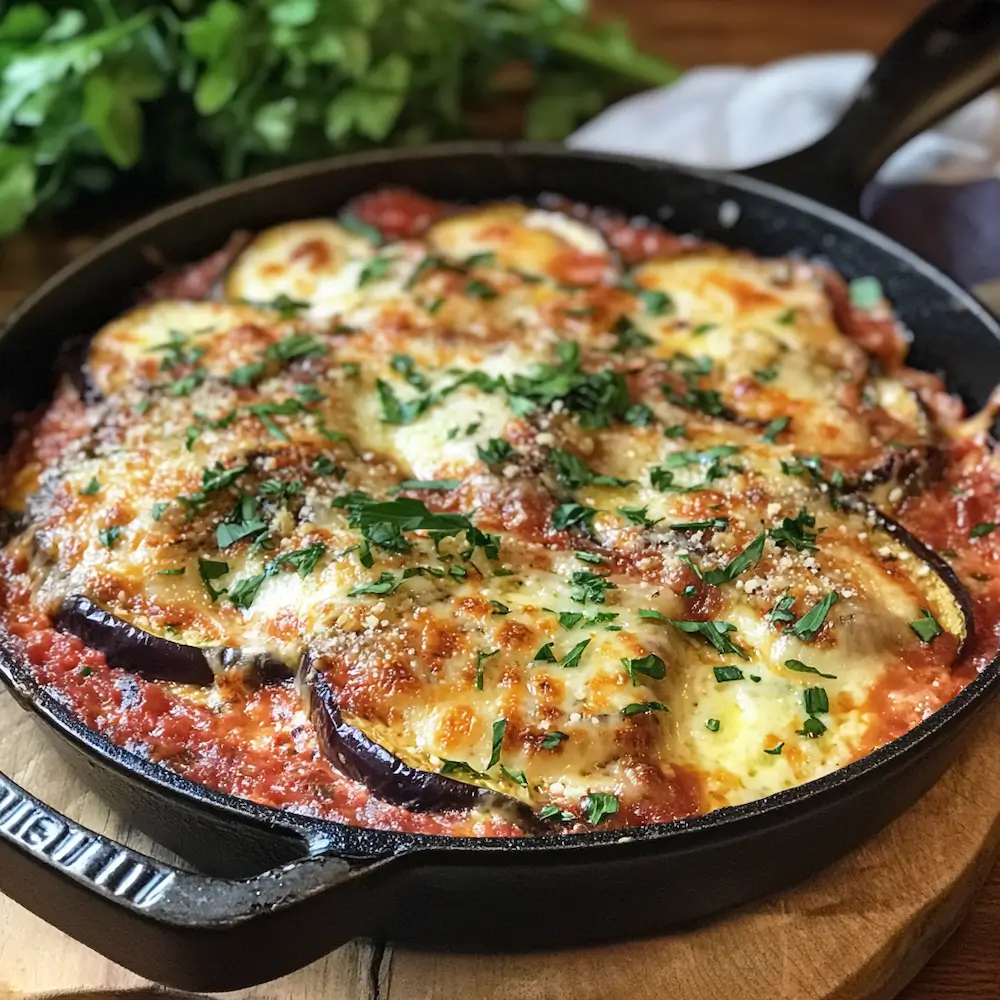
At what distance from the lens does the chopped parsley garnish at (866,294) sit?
10.2ft

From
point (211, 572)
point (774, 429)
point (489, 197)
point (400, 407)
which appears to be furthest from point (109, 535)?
point (489, 197)

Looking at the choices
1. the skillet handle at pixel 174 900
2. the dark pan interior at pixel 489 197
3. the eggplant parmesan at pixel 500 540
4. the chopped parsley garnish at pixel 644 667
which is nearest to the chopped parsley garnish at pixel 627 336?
the eggplant parmesan at pixel 500 540

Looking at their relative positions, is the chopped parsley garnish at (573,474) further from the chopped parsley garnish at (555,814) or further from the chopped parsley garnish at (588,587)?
the chopped parsley garnish at (555,814)

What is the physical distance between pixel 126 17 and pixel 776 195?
2103 mm

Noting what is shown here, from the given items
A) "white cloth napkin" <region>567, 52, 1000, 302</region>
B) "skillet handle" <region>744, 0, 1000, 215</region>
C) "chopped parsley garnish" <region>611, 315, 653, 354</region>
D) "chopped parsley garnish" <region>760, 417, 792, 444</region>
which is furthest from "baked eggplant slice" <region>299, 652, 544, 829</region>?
"white cloth napkin" <region>567, 52, 1000, 302</region>

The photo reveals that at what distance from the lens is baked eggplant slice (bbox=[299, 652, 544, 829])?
184 centimetres

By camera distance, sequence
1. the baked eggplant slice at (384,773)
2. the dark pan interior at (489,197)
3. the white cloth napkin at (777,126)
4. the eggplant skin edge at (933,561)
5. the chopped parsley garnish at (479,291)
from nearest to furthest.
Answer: the dark pan interior at (489,197)
the baked eggplant slice at (384,773)
the eggplant skin edge at (933,561)
the chopped parsley garnish at (479,291)
the white cloth napkin at (777,126)

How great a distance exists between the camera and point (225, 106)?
365 centimetres

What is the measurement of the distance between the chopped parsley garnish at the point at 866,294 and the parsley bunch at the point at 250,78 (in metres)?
1.35

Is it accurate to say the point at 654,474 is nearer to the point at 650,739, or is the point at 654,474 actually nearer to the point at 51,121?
the point at 650,739

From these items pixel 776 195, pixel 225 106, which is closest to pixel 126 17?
pixel 225 106

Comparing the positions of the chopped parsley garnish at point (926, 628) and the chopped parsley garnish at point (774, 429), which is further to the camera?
the chopped parsley garnish at point (774, 429)

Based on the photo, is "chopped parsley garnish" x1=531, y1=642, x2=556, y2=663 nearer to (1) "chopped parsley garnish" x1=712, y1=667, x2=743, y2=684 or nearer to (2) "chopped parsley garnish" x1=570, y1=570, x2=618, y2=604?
(2) "chopped parsley garnish" x1=570, y1=570, x2=618, y2=604

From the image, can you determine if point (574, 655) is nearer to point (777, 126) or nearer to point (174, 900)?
point (174, 900)
